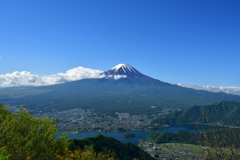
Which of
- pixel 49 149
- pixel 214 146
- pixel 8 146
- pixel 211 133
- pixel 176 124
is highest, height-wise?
pixel 211 133

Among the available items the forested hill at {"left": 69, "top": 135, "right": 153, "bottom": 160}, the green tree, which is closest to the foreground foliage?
the green tree

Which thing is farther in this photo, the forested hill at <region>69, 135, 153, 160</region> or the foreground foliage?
the forested hill at <region>69, 135, 153, 160</region>

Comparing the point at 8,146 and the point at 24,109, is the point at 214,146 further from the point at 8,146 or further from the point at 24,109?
the point at 24,109

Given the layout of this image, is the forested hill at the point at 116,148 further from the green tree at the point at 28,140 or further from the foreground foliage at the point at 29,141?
the green tree at the point at 28,140

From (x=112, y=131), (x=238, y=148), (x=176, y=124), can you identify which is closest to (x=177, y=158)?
(x=112, y=131)

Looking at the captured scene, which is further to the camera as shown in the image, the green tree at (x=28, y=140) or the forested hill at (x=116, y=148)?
the forested hill at (x=116, y=148)

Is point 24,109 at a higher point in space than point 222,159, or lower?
higher

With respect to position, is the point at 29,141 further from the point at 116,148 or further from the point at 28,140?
the point at 116,148

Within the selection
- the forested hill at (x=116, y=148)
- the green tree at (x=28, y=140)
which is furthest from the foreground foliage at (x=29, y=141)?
the forested hill at (x=116, y=148)

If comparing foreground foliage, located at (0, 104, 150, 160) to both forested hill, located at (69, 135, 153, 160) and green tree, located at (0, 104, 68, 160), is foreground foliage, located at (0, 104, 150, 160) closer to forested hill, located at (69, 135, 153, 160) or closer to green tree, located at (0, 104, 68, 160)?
green tree, located at (0, 104, 68, 160)
